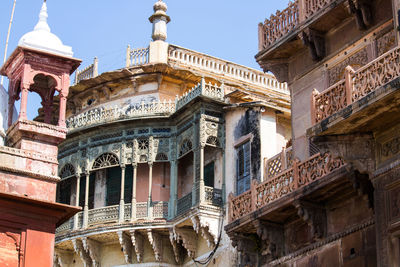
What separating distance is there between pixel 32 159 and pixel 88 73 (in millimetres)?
11750

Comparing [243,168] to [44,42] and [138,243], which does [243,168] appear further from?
[44,42]

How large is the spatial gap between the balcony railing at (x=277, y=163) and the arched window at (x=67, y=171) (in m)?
10.6

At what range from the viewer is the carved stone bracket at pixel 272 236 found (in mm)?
18266

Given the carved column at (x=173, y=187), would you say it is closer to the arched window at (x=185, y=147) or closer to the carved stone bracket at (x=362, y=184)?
the arched window at (x=185, y=147)

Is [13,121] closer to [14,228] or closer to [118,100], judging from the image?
[14,228]

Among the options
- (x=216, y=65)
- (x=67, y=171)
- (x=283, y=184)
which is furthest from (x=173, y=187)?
(x=283, y=184)

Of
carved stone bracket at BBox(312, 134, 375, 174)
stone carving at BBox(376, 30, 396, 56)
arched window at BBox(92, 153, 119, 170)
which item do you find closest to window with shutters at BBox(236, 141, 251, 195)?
arched window at BBox(92, 153, 119, 170)

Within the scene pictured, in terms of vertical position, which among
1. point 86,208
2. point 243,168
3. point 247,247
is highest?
point 243,168

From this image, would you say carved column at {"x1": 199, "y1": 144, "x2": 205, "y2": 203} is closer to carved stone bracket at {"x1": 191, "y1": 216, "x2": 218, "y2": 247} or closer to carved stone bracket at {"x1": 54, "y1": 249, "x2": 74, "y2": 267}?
carved stone bracket at {"x1": 191, "y1": 216, "x2": 218, "y2": 247}

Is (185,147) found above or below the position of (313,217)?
above

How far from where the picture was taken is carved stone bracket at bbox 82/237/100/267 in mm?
26984

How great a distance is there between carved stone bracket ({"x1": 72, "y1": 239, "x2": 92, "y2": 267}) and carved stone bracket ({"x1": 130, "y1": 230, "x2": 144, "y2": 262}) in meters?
1.72

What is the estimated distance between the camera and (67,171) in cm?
2858

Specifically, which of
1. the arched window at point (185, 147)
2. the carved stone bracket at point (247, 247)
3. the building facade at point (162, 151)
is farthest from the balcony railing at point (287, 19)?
the arched window at point (185, 147)
